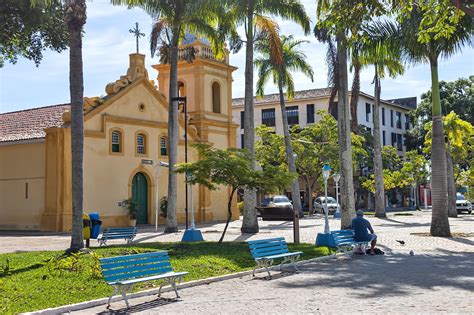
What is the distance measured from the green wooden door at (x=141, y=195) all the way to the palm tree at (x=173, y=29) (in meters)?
7.64

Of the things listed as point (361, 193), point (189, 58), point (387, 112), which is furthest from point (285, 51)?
point (387, 112)

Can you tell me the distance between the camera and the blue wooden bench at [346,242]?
16.0 metres

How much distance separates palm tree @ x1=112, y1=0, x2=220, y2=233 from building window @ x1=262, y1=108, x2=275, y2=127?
153 feet

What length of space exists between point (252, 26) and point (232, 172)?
9.83 meters

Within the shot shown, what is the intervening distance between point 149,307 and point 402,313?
3904 millimetres

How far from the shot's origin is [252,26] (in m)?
25.4

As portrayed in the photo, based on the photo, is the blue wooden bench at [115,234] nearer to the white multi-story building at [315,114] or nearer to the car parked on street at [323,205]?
the car parked on street at [323,205]

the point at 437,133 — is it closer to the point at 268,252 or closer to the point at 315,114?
the point at 268,252

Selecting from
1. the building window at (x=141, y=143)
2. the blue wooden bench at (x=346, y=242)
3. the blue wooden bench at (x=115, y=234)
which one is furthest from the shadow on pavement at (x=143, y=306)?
the building window at (x=141, y=143)

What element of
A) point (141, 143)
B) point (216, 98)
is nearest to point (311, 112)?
point (216, 98)

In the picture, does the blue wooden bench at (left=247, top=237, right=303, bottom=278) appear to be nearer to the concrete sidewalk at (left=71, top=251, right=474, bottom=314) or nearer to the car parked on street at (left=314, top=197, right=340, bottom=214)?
the concrete sidewalk at (left=71, top=251, right=474, bottom=314)

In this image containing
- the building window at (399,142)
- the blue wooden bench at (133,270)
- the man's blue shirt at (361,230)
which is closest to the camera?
the blue wooden bench at (133,270)

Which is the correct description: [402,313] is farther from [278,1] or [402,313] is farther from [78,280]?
[278,1]

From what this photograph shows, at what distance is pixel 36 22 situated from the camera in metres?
18.4
